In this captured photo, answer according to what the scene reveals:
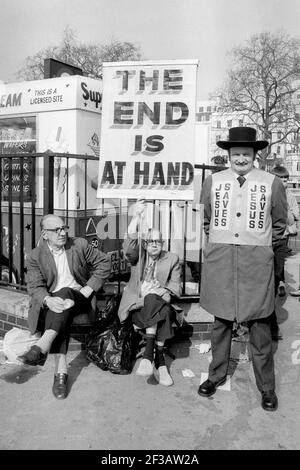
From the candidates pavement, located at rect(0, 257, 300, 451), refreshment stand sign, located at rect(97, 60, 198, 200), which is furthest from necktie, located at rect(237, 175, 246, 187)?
pavement, located at rect(0, 257, 300, 451)

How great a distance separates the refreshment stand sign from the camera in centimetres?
402

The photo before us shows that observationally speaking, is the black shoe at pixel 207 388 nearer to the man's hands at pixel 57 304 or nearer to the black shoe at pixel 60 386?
the black shoe at pixel 60 386

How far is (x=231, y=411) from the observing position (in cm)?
318

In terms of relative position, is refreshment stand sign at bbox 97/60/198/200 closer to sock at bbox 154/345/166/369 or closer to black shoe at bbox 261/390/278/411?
sock at bbox 154/345/166/369

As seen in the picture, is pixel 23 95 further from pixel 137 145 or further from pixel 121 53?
pixel 121 53

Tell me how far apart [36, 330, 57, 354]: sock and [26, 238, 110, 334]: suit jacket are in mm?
194

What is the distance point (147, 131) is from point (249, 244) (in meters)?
1.47

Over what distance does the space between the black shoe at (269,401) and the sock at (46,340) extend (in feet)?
5.22

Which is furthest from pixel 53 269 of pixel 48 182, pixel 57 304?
pixel 48 182

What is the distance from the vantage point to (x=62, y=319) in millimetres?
3457

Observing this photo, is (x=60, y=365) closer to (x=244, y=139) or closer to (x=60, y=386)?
(x=60, y=386)

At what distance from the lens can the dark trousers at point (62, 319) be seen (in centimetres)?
345
